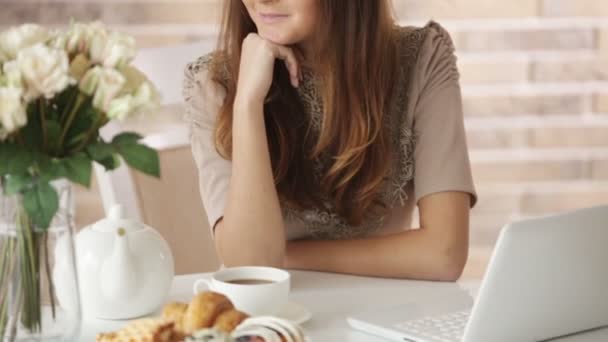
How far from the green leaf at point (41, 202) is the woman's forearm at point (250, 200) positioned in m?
0.76

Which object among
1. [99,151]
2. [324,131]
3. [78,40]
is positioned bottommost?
[324,131]

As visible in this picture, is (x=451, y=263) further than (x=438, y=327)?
Yes

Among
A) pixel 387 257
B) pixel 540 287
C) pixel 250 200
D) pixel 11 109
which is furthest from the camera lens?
pixel 250 200

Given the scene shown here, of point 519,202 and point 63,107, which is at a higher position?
point 63,107

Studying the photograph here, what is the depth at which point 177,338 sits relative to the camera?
3.66 feet

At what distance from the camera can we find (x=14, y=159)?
3.24 ft

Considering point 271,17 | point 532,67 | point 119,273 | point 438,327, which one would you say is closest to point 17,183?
point 119,273

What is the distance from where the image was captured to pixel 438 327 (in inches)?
50.8

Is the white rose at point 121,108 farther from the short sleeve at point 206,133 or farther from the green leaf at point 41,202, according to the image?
the short sleeve at point 206,133

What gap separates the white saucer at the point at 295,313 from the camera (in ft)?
4.32

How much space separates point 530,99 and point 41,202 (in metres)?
2.35

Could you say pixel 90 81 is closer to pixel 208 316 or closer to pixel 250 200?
pixel 208 316

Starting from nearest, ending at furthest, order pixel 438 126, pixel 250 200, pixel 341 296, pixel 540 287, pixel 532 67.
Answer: pixel 540 287
pixel 341 296
pixel 250 200
pixel 438 126
pixel 532 67

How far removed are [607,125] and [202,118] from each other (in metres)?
1.68
